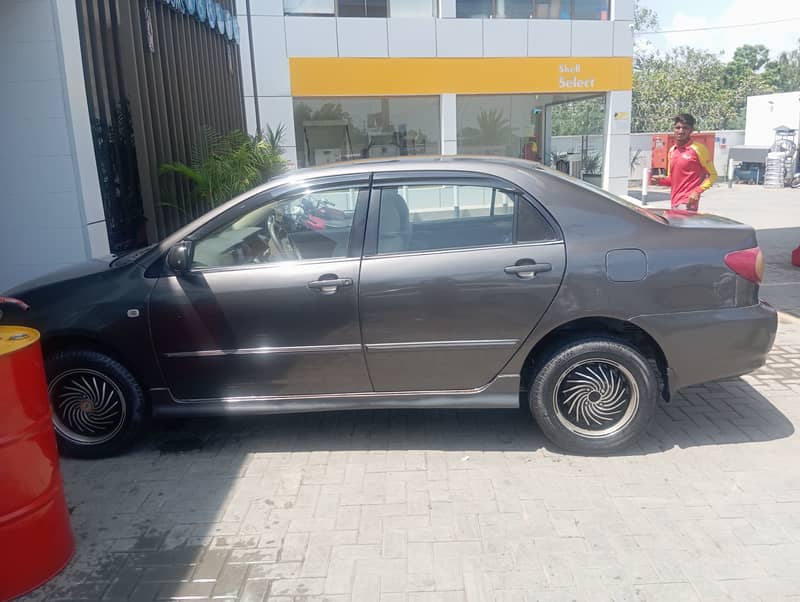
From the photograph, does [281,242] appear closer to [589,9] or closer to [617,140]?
[589,9]

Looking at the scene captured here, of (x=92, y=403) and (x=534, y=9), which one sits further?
(x=534, y=9)

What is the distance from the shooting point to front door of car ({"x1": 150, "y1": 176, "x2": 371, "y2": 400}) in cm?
395

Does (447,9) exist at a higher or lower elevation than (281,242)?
higher

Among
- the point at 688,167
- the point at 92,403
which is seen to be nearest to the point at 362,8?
the point at 688,167

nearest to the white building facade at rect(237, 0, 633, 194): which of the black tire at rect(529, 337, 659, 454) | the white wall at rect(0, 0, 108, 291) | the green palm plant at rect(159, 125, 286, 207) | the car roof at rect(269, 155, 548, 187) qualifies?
the green palm plant at rect(159, 125, 286, 207)

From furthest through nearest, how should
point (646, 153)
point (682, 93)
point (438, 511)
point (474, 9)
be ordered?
point (682, 93) → point (646, 153) → point (474, 9) → point (438, 511)

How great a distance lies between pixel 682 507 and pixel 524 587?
1.10m

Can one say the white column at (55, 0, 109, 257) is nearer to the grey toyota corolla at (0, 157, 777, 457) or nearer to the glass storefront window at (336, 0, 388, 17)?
the grey toyota corolla at (0, 157, 777, 457)

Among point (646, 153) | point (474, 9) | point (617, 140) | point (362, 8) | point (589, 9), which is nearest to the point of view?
point (362, 8)

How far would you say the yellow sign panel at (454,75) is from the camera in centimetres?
1549

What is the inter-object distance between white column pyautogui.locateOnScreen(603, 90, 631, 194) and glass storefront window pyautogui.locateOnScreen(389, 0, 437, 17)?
17.2 feet

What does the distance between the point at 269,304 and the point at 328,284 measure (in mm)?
372

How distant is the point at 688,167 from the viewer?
7.48m

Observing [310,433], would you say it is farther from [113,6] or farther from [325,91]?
[325,91]
